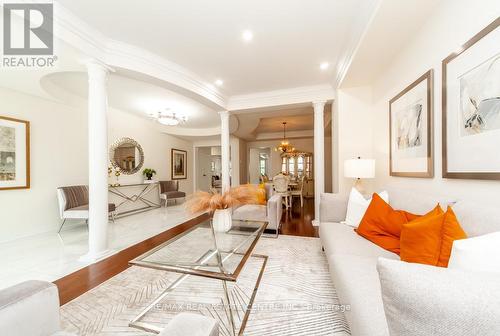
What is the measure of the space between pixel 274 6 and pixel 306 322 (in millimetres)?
2775

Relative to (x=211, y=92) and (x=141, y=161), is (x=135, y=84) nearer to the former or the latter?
(x=211, y=92)

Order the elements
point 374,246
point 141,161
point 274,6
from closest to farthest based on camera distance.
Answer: point 374,246 < point 274,6 < point 141,161

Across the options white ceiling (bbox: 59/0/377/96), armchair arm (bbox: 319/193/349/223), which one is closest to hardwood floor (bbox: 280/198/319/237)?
armchair arm (bbox: 319/193/349/223)

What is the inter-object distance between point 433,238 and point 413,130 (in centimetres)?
136

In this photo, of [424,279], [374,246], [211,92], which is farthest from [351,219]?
[211,92]

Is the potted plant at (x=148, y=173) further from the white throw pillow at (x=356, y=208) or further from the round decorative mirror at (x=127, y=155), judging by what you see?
the white throw pillow at (x=356, y=208)

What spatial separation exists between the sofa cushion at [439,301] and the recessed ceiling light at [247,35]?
2.58 m

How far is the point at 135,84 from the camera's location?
333cm

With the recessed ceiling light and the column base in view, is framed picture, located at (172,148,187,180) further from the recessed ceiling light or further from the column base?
the recessed ceiling light

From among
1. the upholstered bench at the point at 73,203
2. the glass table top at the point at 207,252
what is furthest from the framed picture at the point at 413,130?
the upholstered bench at the point at 73,203

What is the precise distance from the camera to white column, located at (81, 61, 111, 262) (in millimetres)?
2322

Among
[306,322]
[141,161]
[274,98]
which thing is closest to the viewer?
[306,322]

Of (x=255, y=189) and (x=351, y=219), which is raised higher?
(x=255, y=189)

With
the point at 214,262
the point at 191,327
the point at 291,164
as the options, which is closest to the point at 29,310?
the point at 191,327
